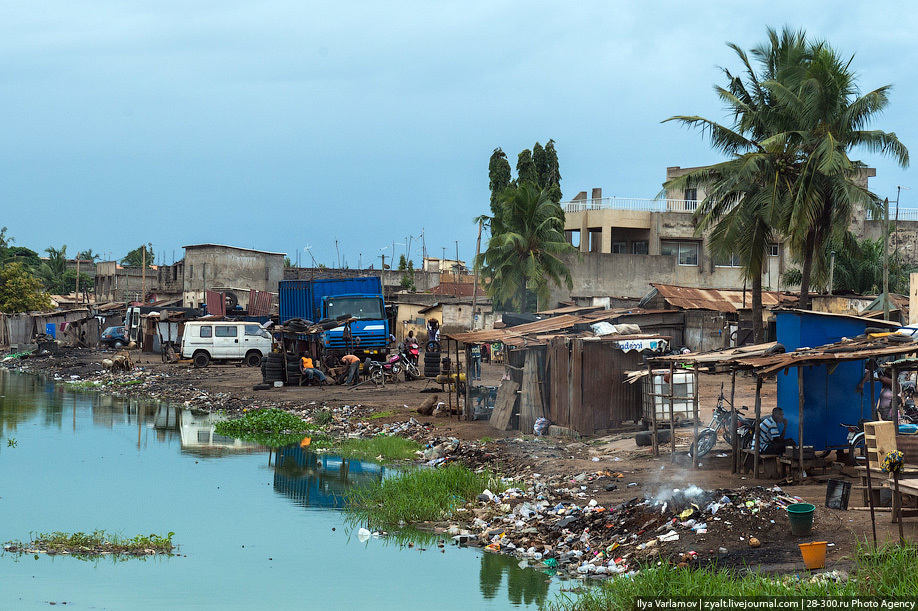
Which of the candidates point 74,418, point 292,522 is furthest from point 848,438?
point 74,418

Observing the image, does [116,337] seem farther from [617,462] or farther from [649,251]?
[617,462]

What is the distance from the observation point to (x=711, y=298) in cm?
3142

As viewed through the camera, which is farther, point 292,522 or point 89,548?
point 292,522

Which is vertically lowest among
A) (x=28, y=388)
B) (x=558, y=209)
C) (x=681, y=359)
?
(x=28, y=388)

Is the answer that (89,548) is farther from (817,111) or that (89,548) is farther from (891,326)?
(817,111)

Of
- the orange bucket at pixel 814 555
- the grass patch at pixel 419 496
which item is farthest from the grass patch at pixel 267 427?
the orange bucket at pixel 814 555

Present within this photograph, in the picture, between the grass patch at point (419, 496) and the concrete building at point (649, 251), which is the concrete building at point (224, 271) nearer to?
the concrete building at point (649, 251)

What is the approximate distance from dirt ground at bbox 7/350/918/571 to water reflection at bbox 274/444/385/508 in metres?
1.56

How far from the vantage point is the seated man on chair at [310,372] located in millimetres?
24828

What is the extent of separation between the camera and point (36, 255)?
80.4 meters

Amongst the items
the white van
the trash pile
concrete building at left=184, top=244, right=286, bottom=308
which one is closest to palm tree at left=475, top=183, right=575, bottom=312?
the white van

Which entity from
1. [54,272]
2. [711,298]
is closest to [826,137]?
[711,298]

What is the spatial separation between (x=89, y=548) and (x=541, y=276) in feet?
88.9

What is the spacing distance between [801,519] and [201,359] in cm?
2780
